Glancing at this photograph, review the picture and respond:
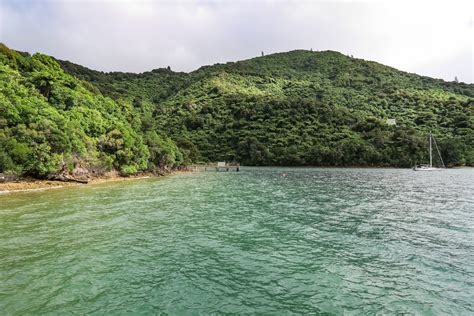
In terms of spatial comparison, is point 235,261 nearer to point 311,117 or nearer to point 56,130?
point 56,130

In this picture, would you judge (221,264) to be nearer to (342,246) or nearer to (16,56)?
(342,246)

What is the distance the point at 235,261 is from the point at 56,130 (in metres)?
38.9

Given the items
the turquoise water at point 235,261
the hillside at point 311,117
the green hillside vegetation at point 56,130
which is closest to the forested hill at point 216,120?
the green hillside vegetation at point 56,130

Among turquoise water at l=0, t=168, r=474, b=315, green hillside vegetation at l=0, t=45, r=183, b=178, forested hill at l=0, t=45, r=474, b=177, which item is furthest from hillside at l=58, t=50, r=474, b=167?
turquoise water at l=0, t=168, r=474, b=315

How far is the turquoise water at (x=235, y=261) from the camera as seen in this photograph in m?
8.66

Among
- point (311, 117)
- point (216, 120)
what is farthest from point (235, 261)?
point (216, 120)

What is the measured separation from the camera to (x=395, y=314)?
8039 millimetres

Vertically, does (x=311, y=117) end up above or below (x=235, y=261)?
above

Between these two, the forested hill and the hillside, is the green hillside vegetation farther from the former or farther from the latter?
the hillside

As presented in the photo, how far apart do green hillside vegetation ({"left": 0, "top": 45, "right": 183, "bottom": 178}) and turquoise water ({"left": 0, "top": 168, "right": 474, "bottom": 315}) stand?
1672 cm

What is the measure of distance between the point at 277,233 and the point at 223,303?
27.7 feet

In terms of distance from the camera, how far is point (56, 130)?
41.0 meters

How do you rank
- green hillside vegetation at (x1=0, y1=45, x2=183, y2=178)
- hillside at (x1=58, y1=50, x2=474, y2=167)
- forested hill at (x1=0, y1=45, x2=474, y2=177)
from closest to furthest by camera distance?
green hillside vegetation at (x1=0, y1=45, x2=183, y2=178) → forested hill at (x1=0, y1=45, x2=474, y2=177) → hillside at (x1=58, y1=50, x2=474, y2=167)

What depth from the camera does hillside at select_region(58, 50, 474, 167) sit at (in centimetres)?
11050
